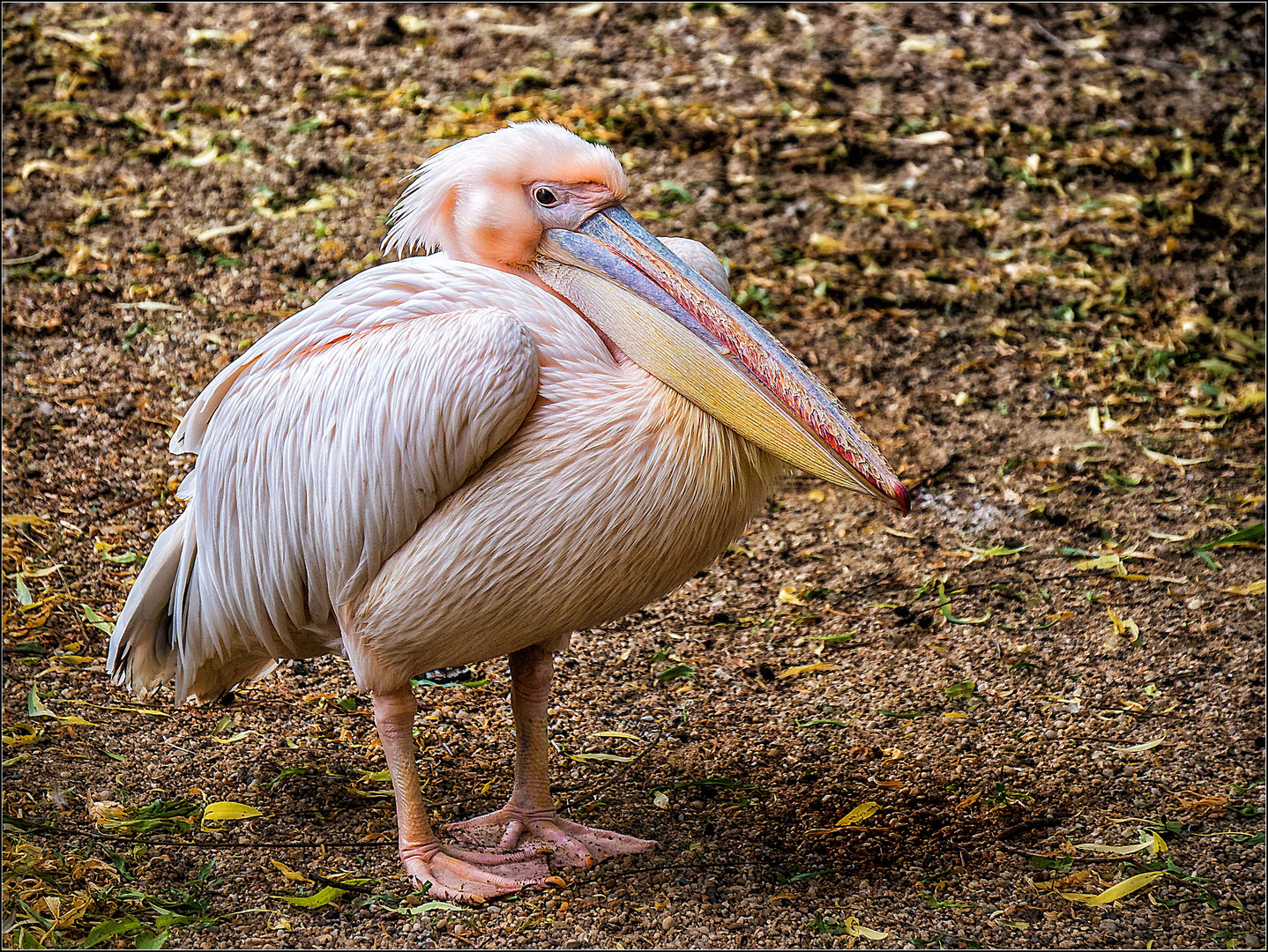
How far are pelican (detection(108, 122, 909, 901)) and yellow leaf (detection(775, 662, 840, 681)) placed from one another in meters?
1.01

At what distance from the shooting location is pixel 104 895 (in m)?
2.86

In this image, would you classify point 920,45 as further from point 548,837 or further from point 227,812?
point 227,812

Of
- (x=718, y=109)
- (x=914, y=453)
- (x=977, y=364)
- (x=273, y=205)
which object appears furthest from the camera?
(x=718, y=109)

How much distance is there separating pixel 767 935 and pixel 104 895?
1461mm

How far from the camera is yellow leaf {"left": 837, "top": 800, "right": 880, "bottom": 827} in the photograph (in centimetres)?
326

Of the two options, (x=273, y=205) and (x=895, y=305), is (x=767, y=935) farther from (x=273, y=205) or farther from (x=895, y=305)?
(x=273, y=205)

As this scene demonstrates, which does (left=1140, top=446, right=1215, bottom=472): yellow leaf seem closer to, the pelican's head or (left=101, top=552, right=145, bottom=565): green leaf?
the pelican's head

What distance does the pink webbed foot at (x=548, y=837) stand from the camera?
3.10 metres

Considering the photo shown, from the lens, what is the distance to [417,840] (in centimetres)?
299

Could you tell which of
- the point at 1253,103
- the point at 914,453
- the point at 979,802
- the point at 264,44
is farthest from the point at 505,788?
the point at 1253,103

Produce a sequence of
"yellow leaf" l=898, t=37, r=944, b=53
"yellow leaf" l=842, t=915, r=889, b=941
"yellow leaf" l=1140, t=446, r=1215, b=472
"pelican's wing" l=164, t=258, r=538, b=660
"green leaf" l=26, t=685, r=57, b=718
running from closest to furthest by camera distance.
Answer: "pelican's wing" l=164, t=258, r=538, b=660 < "yellow leaf" l=842, t=915, r=889, b=941 < "green leaf" l=26, t=685, r=57, b=718 < "yellow leaf" l=1140, t=446, r=1215, b=472 < "yellow leaf" l=898, t=37, r=944, b=53

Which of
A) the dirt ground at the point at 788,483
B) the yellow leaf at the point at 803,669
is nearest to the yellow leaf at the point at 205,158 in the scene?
the dirt ground at the point at 788,483

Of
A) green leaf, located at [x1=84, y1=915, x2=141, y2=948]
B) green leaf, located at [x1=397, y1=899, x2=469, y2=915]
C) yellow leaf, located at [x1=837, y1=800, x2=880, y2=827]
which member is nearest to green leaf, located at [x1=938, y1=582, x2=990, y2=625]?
yellow leaf, located at [x1=837, y1=800, x2=880, y2=827]

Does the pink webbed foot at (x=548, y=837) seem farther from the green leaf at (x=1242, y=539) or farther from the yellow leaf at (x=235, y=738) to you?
the green leaf at (x=1242, y=539)
